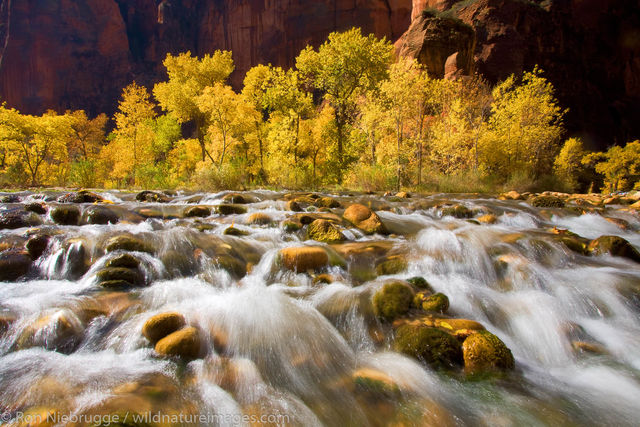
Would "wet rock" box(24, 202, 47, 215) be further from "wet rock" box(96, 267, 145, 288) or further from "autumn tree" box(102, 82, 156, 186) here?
"autumn tree" box(102, 82, 156, 186)

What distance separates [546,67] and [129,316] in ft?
183

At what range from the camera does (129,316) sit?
3408mm

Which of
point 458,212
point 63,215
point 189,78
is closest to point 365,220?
point 458,212

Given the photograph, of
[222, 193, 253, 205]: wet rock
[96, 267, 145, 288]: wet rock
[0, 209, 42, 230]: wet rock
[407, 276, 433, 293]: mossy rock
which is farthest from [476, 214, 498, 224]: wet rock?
[0, 209, 42, 230]: wet rock

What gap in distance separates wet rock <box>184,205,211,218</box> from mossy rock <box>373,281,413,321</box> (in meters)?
6.31

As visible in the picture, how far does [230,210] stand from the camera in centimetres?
882

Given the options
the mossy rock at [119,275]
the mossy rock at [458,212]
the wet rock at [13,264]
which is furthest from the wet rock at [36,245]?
the mossy rock at [458,212]

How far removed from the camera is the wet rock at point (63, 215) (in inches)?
265

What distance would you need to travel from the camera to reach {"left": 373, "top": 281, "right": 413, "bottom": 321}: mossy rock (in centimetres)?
351

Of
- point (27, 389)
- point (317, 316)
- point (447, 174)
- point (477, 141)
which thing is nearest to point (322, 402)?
point (317, 316)

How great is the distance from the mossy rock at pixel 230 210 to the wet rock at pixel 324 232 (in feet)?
9.86

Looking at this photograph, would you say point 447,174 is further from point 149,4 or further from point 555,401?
point 149,4

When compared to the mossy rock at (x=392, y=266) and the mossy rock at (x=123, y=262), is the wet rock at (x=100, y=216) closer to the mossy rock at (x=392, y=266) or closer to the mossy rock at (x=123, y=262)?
the mossy rock at (x=123, y=262)

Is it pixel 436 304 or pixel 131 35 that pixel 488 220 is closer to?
pixel 436 304
